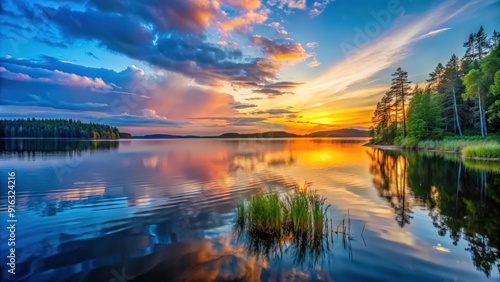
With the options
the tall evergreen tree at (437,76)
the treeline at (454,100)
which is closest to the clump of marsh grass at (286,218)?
the treeline at (454,100)

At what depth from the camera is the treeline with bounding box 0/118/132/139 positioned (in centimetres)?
16952

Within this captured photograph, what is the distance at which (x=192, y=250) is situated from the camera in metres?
8.20

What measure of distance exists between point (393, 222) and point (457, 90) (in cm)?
7296

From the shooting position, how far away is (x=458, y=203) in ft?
45.5

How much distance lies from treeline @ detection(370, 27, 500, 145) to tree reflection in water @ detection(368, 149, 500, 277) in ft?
110

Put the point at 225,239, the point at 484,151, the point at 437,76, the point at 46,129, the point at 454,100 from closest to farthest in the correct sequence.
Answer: the point at 225,239, the point at 484,151, the point at 454,100, the point at 437,76, the point at 46,129

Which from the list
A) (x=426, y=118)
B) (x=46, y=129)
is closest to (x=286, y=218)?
(x=426, y=118)

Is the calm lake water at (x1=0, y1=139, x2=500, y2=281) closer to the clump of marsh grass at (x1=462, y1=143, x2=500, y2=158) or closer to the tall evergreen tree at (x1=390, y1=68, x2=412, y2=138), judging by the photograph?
the clump of marsh grass at (x1=462, y1=143, x2=500, y2=158)

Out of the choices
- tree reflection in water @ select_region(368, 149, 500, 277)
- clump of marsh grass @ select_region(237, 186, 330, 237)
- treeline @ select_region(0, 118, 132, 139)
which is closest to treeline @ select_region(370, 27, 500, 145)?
tree reflection in water @ select_region(368, 149, 500, 277)

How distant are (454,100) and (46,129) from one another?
224 meters

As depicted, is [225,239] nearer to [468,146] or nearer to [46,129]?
[468,146]

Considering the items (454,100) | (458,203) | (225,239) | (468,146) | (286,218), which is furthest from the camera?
(454,100)

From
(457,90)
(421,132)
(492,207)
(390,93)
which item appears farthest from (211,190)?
(390,93)

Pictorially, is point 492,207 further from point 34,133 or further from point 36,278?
point 34,133
